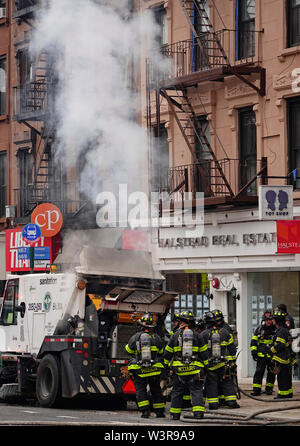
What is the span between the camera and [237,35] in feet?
84.3

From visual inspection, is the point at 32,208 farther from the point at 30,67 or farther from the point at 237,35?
the point at 237,35

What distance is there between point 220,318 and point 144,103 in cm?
1028

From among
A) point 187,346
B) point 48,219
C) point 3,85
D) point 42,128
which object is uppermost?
point 3,85

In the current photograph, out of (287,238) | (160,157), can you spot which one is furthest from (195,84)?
(287,238)

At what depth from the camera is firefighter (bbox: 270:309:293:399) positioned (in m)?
20.1

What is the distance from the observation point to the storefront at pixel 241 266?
24844mm

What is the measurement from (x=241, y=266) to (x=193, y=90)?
4400 millimetres

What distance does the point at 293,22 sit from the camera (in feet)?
80.3

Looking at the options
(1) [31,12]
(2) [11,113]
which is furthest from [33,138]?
(1) [31,12]

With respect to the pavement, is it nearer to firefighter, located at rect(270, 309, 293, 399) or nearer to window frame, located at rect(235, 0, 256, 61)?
firefighter, located at rect(270, 309, 293, 399)

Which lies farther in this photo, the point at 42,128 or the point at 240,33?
the point at 42,128

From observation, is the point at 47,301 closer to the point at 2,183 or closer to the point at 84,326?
the point at 84,326

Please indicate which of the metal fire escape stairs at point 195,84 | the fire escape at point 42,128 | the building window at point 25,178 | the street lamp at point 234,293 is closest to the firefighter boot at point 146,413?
the metal fire escape stairs at point 195,84

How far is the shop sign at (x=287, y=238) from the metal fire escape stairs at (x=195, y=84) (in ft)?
5.17
